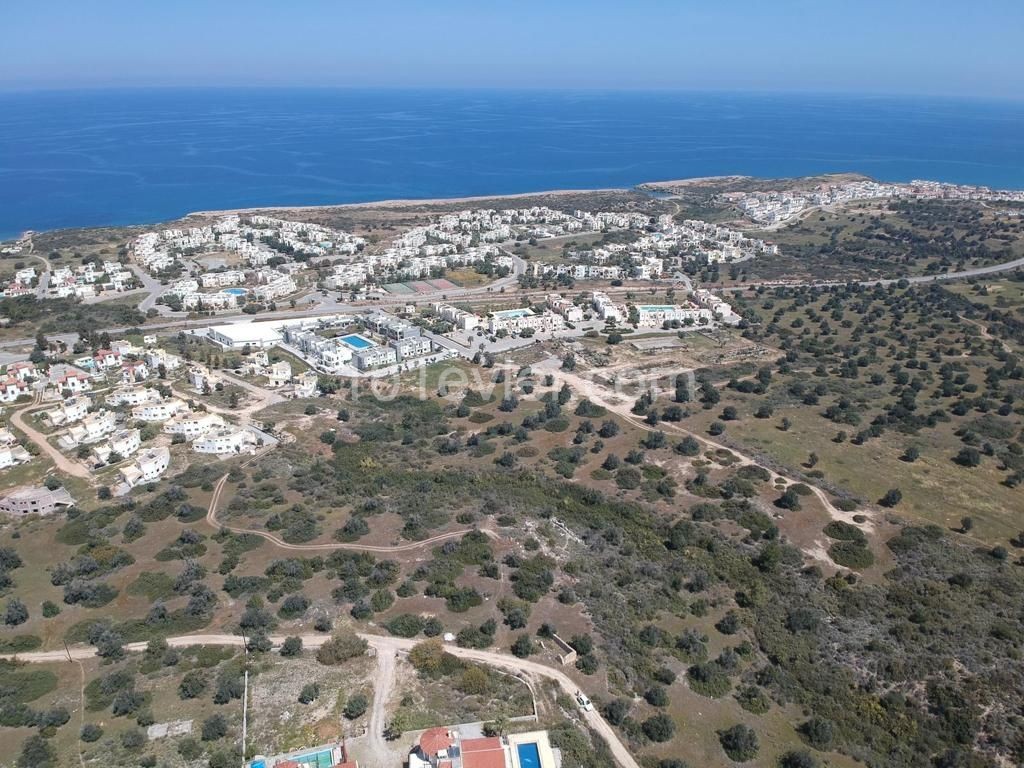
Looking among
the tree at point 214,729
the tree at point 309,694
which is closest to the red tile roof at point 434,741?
the tree at point 309,694

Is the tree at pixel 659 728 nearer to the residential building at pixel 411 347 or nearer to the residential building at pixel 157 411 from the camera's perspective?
the residential building at pixel 157 411

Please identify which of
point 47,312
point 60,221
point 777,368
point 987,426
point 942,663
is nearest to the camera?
point 942,663

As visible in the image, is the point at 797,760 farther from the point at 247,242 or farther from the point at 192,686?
the point at 247,242

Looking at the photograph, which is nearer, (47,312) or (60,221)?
(47,312)

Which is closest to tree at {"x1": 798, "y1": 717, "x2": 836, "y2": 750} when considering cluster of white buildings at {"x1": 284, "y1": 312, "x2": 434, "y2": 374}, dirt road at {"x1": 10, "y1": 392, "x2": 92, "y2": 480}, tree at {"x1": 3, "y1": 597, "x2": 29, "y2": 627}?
tree at {"x1": 3, "y1": 597, "x2": 29, "y2": 627}

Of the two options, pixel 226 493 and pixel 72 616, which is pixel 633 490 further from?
pixel 72 616

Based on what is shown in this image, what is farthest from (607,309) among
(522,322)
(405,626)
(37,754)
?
(37,754)

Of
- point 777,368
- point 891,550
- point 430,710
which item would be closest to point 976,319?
point 777,368
